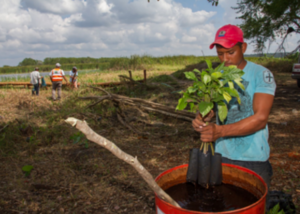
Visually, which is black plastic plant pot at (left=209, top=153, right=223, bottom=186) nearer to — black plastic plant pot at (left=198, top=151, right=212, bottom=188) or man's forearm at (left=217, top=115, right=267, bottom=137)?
black plastic plant pot at (left=198, top=151, right=212, bottom=188)

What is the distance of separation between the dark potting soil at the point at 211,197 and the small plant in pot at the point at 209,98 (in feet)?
0.15

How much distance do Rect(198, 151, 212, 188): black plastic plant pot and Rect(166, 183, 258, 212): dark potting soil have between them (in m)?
0.04

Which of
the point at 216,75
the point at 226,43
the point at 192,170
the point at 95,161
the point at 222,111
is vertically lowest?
the point at 95,161

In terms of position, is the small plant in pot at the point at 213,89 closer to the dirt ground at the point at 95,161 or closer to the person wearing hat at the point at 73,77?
the dirt ground at the point at 95,161

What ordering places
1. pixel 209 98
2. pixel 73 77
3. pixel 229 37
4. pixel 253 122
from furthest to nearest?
pixel 73 77, pixel 229 37, pixel 253 122, pixel 209 98

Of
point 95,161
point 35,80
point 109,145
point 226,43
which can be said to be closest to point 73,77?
point 35,80

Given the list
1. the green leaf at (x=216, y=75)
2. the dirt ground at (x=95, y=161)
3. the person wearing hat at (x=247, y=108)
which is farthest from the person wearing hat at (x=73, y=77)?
the green leaf at (x=216, y=75)

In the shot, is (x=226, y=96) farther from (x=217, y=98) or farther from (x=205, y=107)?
(x=205, y=107)

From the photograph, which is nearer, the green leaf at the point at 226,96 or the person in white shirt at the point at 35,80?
the green leaf at the point at 226,96

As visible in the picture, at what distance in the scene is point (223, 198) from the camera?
53.7 inches

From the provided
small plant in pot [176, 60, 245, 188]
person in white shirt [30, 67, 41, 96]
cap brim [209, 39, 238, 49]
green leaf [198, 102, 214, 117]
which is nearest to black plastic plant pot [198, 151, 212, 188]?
small plant in pot [176, 60, 245, 188]

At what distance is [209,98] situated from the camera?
1430mm

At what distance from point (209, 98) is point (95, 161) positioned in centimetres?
356

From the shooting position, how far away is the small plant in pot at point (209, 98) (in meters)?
1.38
